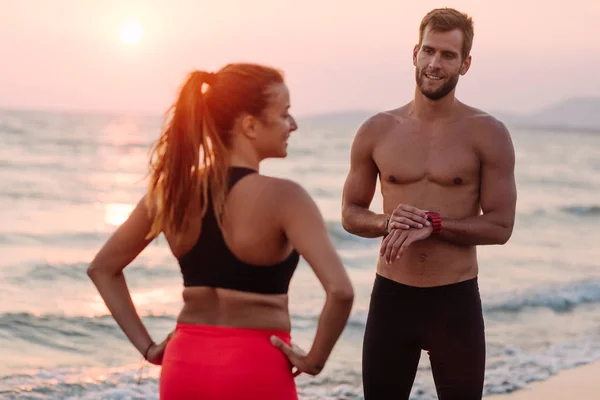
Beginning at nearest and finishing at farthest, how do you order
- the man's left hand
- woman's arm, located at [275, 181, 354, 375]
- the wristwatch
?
woman's arm, located at [275, 181, 354, 375]
the man's left hand
the wristwatch

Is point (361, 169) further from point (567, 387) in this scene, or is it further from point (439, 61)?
point (567, 387)

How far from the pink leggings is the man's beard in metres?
1.84

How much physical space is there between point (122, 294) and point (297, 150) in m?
36.3

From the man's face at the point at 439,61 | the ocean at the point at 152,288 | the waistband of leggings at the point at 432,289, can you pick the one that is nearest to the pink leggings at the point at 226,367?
the waistband of leggings at the point at 432,289

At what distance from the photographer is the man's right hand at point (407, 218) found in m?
4.18

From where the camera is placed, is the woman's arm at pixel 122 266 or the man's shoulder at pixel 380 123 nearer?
the woman's arm at pixel 122 266

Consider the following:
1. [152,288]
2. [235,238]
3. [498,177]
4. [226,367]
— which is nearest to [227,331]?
[226,367]

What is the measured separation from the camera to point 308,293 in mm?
13125

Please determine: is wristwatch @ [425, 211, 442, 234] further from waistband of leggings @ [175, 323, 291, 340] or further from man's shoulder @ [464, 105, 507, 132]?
waistband of leggings @ [175, 323, 291, 340]

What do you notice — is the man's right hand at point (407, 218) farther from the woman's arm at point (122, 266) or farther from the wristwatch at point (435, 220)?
the woman's arm at point (122, 266)

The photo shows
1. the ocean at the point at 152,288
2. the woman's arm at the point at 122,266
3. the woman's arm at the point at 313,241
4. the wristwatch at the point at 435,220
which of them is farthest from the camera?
the ocean at the point at 152,288

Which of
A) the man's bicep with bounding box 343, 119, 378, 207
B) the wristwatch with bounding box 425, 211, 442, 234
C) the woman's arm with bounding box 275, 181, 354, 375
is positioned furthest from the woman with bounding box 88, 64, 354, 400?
the man's bicep with bounding box 343, 119, 378, 207

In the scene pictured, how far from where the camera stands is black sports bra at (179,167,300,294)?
2.89 metres

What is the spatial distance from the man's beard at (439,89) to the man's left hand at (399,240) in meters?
0.63
